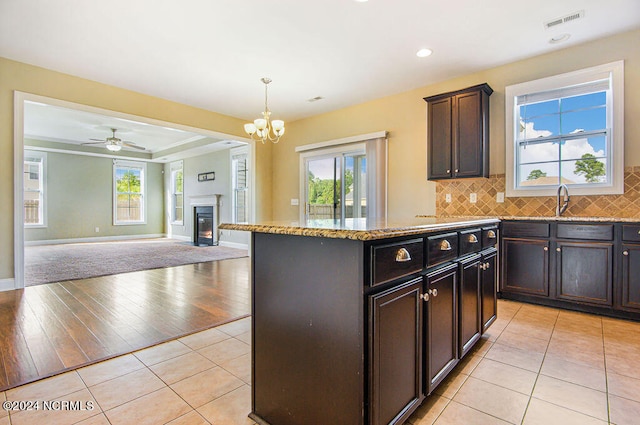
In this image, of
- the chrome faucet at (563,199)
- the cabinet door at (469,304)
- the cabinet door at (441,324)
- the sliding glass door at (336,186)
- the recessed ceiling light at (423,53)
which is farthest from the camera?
the sliding glass door at (336,186)

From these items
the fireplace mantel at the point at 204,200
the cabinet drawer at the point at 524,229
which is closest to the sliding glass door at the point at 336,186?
the cabinet drawer at the point at 524,229

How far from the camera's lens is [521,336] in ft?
7.98

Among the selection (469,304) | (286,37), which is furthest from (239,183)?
(469,304)

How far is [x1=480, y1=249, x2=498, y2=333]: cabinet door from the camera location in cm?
214

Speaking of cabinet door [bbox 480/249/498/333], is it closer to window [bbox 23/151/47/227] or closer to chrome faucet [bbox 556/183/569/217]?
chrome faucet [bbox 556/183/569/217]

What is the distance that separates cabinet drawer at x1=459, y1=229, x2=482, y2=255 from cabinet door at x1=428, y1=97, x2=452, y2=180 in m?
2.07

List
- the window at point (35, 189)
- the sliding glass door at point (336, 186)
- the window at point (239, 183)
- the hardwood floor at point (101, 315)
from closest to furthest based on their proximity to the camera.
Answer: the hardwood floor at point (101, 315), the sliding glass door at point (336, 186), the window at point (239, 183), the window at point (35, 189)

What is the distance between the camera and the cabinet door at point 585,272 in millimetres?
2799

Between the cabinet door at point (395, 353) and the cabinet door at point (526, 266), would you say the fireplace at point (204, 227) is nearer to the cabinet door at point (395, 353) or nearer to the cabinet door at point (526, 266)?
the cabinet door at point (526, 266)

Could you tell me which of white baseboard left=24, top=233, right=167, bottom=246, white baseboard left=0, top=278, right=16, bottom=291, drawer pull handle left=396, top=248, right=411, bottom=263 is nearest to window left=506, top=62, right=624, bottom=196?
drawer pull handle left=396, top=248, right=411, bottom=263

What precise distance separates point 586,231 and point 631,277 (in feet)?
1.60

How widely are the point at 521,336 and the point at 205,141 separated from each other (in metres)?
7.58

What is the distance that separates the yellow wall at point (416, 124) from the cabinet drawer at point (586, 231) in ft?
2.87

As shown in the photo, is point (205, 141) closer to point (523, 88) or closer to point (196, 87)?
point (196, 87)
